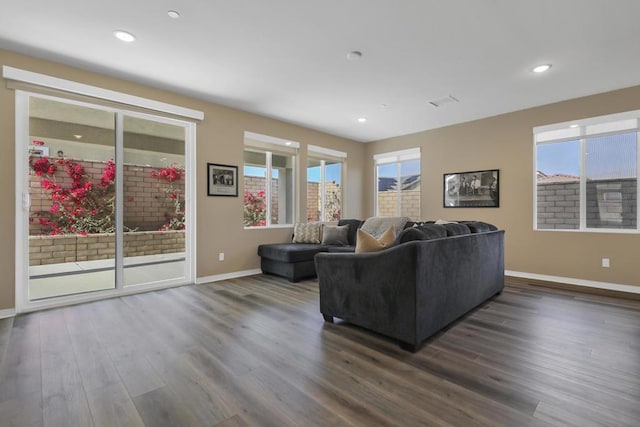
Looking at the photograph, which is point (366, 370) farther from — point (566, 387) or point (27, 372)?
point (27, 372)

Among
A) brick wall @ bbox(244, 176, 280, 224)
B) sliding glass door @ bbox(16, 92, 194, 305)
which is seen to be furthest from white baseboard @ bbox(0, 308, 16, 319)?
brick wall @ bbox(244, 176, 280, 224)

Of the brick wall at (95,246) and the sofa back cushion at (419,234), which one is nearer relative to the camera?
the sofa back cushion at (419,234)

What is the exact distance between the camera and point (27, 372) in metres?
1.87

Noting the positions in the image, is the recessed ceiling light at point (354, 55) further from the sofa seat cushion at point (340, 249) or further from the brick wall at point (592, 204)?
the brick wall at point (592, 204)

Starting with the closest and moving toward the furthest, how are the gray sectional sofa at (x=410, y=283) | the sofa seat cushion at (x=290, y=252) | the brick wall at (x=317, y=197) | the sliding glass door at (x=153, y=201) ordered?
the gray sectional sofa at (x=410, y=283) < the sliding glass door at (x=153, y=201) < the sofa seat cushion at (x=290, y=252) < the brick wall at (x=317, y=197)

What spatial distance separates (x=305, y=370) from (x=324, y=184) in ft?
15.2

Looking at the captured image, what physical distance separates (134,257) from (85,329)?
1375 mm

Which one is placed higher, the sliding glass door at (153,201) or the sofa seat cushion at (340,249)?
the sliding glass door at (153,201)

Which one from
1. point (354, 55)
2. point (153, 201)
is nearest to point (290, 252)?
point (153, 201)

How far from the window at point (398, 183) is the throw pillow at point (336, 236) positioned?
5.68 feet

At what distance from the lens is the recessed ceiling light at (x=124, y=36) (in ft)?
8.57

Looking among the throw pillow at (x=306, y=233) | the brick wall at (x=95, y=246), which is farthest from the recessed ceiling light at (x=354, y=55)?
the brick wall at (x=95, y=246)

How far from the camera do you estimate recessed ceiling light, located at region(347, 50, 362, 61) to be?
2.95 m

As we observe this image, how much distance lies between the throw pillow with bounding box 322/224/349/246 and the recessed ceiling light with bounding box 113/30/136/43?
141 inches
